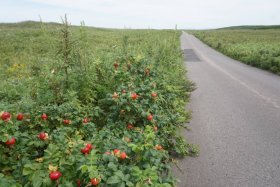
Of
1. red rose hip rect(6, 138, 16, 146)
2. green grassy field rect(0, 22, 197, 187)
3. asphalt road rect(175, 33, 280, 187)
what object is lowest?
asphalt road rect(175, 33, 280, 187)

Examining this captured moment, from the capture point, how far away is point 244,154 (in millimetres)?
5566

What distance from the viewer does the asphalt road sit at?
4.73 metres

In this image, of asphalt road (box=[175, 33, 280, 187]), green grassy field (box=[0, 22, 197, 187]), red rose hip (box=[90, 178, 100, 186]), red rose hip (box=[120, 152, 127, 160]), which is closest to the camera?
red rose hip (box=[90, 178, 100, 186])

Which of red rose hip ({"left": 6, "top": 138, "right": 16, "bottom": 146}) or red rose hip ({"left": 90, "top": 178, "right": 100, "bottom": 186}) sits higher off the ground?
red rose hip ({"left": 6, "top": 138, "right": 16, "bottom": 146})

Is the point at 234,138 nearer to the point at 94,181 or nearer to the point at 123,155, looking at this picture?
the point at 123,155

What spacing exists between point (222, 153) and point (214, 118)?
2272mm

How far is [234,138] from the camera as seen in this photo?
6.36 m

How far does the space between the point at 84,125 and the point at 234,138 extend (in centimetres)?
364

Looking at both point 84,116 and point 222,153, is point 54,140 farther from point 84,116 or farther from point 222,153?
point 222,153

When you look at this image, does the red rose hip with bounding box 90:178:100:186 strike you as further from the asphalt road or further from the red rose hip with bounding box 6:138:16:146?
the asphalt road

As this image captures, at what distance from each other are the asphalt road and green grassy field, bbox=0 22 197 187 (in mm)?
493

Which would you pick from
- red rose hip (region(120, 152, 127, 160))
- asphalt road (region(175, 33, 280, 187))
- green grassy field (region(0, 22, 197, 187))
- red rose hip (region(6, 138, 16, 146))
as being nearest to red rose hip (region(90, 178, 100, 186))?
green grassy field (region(0, 22, 197, 187))

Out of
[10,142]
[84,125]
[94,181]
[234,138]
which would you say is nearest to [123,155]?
[94,181]

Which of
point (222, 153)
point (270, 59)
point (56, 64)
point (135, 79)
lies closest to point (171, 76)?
point (135, 79)
